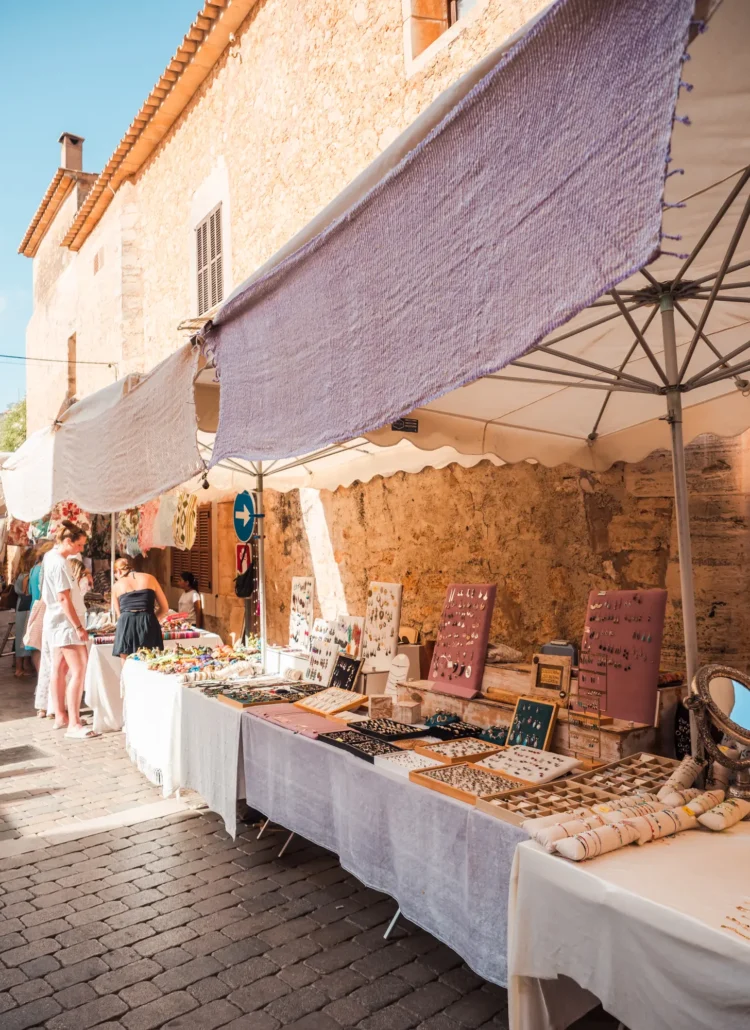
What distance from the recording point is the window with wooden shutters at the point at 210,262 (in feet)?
32.2

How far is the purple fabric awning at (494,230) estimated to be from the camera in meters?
1.34

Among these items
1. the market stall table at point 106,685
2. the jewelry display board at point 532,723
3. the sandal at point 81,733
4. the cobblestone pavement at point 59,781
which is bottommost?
the cobblestone pavement at point 59,781

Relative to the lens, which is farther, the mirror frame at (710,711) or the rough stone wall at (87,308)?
the rough stone wall at (87,308)

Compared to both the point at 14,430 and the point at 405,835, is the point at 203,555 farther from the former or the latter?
the point at 14,430

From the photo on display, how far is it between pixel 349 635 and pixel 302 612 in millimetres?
688

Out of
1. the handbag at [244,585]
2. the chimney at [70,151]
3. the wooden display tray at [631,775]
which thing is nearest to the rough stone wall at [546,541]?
the handbag at [244,585]

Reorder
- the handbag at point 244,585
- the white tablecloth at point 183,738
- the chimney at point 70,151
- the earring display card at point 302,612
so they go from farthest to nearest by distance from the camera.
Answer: the chimney at point 70,151, the handbag at point 244,585, the earring display card at point 302,612, the white tablecloth at point 183,738

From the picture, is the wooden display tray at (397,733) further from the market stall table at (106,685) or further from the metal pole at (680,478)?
the market stall table at (106,685)

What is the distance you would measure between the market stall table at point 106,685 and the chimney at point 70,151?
562 inches

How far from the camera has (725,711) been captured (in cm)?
Result: 237

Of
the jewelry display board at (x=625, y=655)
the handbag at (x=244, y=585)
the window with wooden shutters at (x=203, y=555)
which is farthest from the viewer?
the window with wooden shutters at (x=203, y=555)

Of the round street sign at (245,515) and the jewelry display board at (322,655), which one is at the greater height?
the round street sign at (245,515)

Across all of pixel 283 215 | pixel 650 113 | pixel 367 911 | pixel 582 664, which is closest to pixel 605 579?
pixel 582 664

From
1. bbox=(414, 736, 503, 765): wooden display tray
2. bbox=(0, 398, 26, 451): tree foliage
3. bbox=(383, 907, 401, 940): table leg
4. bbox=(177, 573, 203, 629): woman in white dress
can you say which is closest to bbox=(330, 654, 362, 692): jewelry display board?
bbox=(414, 736, 503, 765): wooden display tray
